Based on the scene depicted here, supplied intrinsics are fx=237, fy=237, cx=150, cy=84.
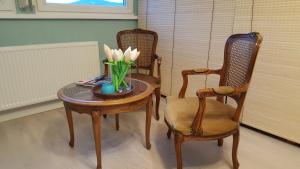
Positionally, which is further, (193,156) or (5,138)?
(5,138)

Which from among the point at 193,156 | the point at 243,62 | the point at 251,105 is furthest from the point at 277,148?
the point at 243,62

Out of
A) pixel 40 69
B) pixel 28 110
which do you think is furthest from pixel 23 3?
pixel 28 110

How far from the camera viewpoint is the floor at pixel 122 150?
1.77 m

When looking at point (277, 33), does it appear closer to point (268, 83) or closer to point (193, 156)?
point (268, 83)

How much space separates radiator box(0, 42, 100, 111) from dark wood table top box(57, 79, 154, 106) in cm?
78

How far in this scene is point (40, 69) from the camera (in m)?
2.46

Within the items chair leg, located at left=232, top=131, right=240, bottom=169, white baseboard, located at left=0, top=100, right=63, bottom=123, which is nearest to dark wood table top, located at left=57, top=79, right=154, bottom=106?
chair leg, located at left=232, top=131, right=240, bottom=169

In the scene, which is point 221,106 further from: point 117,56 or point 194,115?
point 117,56

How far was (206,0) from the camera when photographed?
246 cm

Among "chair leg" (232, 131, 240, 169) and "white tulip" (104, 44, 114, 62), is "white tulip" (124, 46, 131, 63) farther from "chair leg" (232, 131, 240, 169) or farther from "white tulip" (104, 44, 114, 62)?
"chair leg" (232, 131, 240, 169)

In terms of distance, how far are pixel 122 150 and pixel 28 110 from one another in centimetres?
130

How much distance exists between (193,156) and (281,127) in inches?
34.2

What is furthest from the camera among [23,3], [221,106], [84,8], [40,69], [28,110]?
[84,8]

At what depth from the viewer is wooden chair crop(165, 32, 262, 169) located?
147 cm
